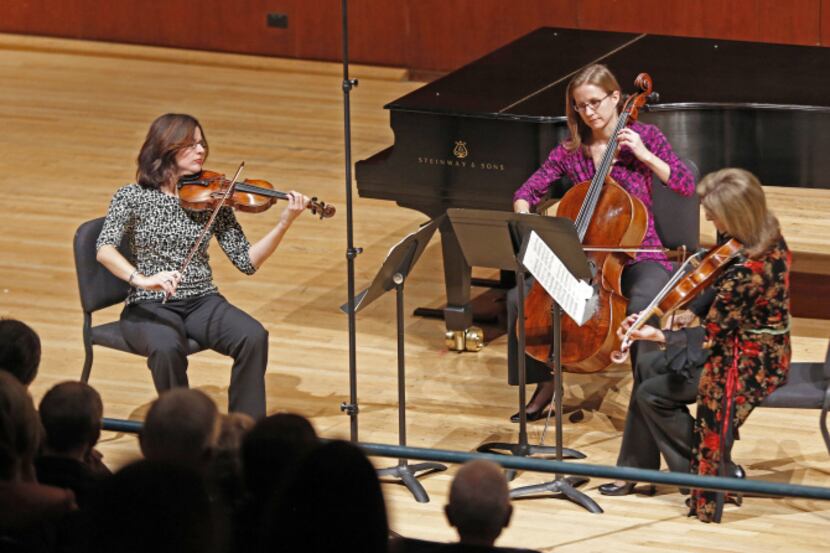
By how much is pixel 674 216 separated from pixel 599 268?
2.21 ft

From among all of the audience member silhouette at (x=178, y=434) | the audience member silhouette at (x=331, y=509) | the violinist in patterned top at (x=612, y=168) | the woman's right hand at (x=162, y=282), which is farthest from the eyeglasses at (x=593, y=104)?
the audience member silhouette at (x=331, y=509)

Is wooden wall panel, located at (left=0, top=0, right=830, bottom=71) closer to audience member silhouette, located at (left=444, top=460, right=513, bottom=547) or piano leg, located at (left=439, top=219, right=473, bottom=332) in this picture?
piano leg, located at (left=439, top=219, right=473, bottom=332)

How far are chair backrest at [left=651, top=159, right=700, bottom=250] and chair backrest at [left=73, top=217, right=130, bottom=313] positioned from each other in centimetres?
191

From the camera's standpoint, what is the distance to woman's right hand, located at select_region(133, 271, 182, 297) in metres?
5.10

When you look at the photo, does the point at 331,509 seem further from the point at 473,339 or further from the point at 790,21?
the point at 790,21

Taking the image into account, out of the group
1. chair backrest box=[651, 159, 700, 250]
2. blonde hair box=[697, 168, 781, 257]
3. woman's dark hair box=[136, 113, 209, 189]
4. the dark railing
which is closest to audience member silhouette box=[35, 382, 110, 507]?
the dark railing

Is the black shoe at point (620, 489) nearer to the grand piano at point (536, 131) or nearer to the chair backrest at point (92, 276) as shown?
the grand piano at point (536, 131)

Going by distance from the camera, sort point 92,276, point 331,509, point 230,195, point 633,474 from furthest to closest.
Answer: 1. point 92,276
2. point 230,195
3. point 633,474
4. point 331,509

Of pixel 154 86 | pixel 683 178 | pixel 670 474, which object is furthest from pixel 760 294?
pixel 154 86

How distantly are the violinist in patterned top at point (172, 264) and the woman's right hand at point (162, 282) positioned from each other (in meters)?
0.02

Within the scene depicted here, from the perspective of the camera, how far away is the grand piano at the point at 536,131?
593cm

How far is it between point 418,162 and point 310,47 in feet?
16.9

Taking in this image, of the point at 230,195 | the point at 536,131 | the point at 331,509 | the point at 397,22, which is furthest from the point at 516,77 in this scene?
the point at 331,509

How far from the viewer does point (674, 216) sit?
19.0 feet
